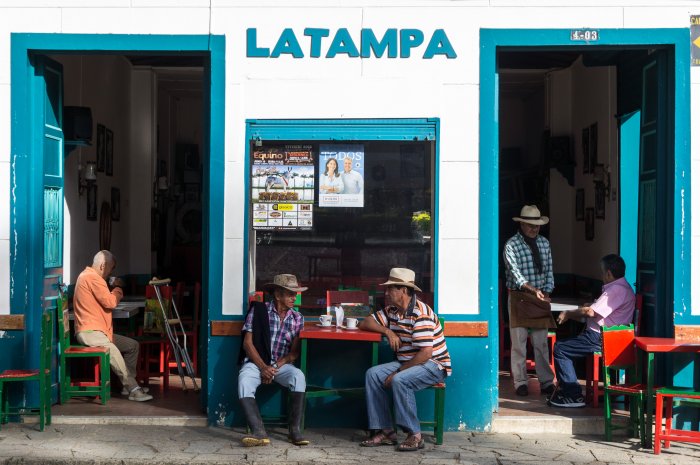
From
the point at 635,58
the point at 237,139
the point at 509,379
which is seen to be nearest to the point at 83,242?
the point at 237,139

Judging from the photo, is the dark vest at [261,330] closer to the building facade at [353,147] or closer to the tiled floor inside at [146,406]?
the building facade at [353,147]

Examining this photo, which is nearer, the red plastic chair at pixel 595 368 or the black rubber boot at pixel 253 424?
the black rubber boot at pixel 253 424

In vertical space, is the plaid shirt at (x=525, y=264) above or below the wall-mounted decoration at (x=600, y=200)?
below

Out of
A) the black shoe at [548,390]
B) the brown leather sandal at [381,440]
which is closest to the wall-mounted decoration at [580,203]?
the black shoe at [548,390]

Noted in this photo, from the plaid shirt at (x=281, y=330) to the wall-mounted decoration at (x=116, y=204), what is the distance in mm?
5493

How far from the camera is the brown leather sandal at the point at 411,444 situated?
7816 millimetres

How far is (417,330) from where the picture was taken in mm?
7945

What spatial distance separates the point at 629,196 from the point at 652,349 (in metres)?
3.09

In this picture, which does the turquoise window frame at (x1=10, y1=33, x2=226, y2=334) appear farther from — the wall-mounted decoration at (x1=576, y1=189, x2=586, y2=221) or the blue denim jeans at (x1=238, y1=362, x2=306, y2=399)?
the wall-mounted decoration at (x1=576, y1=189, x2=586, y2=221)

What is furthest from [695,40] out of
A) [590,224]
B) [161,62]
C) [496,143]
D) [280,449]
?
[161,62]

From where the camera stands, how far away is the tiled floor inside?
8914 millimetres

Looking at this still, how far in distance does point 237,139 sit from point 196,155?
28.8 ft

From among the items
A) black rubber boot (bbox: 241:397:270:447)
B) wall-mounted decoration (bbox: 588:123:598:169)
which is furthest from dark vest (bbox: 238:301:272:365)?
wall-mounted decoration (bbox: 588:123:598:169)

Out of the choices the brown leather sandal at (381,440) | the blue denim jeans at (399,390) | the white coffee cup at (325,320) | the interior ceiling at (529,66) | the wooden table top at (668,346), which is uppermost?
the interior ceiling at (529,66)
